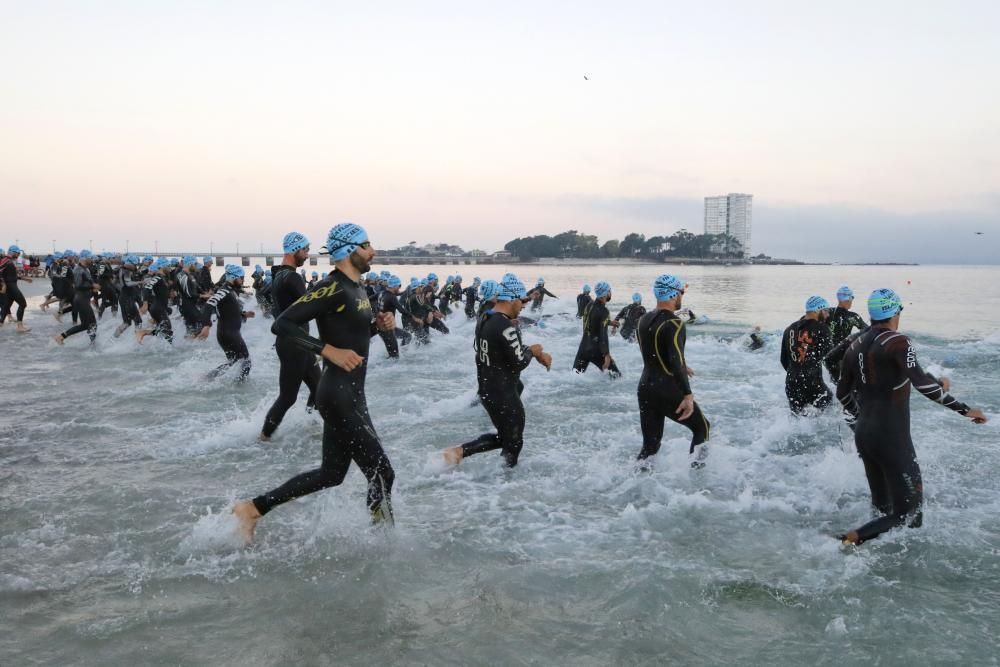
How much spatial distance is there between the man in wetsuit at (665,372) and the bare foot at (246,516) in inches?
133

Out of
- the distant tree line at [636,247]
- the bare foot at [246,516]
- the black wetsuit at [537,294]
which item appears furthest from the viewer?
the distant tree line at [636,247]

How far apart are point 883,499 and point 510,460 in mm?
3061

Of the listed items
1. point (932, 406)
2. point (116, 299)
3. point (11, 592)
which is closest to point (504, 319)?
point (11, 592)

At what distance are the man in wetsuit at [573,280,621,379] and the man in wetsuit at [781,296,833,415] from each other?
11.5ft

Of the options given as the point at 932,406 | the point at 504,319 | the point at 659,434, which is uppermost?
the point at 504,319

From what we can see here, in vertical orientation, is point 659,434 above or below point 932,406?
above

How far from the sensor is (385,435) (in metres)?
8.07

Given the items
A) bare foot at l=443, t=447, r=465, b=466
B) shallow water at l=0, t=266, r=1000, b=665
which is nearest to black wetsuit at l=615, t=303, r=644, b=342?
shallow water at l=0, t=266, r=1000, b=665

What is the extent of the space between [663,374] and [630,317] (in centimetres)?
1040

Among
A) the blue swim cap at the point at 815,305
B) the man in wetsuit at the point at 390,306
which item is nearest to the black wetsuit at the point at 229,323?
the man in wetsuit at the point at 390,306

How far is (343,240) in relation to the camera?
14.3 feet

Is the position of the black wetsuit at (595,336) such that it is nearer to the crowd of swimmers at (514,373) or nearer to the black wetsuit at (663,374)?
the crowd of swimmers at (514,373)

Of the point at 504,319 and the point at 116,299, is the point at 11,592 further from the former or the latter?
the point at 116,299

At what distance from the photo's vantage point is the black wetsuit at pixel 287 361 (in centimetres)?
681
